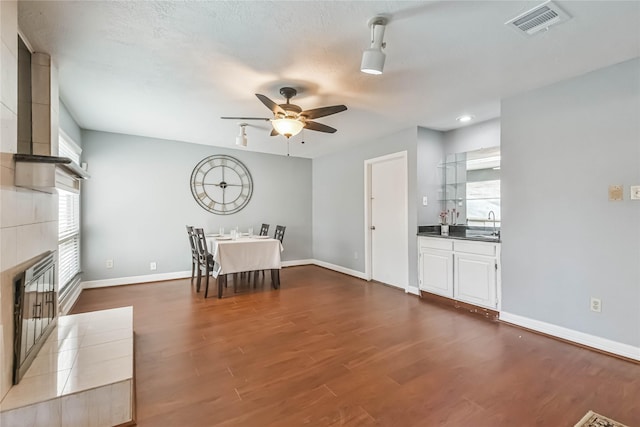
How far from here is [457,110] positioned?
3.65 meters

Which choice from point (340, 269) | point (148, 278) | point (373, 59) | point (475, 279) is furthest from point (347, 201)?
point (373, 59)

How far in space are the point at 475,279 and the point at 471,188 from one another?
1373 millimetres

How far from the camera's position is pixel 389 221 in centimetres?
486

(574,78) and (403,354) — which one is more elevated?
(574,78)

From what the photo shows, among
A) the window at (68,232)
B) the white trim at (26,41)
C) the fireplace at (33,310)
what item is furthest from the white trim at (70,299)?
the white trim at (26,41)

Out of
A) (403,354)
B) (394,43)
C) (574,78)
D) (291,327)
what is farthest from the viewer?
(291,327)

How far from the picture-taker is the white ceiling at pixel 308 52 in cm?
187

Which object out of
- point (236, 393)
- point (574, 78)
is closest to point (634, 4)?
point (574, 78)

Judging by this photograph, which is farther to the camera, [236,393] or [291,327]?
[291,327]

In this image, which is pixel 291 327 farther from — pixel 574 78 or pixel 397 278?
pixel 574 78

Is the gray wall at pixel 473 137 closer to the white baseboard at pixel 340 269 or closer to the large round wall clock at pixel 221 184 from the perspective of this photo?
the white baseboard at pixel 340 269

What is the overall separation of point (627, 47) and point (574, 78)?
1.68 ft

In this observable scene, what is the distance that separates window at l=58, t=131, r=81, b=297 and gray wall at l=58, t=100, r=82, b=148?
0.35 ft

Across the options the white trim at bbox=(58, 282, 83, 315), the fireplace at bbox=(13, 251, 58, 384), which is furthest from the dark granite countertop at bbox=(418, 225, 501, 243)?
the white trim at bbox=(58, 282, 83, 315)
